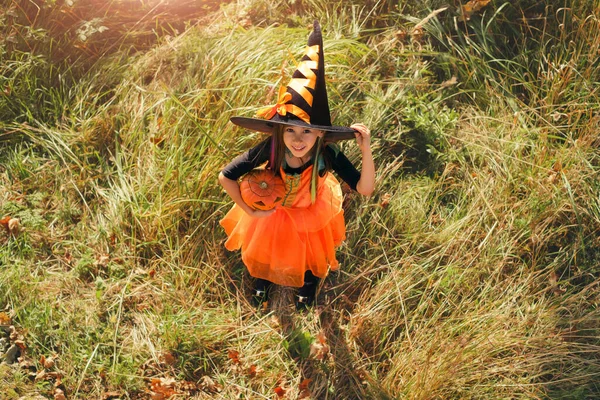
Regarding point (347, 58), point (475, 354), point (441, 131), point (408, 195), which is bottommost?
point (475, 354)

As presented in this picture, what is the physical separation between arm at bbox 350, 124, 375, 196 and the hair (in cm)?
18

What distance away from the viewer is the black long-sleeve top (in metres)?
2.82

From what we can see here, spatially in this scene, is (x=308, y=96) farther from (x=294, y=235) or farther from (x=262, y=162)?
(x=294, y=235)

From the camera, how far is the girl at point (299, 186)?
2498 mm

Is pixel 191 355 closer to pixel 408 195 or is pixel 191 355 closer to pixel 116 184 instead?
pixel 116 184

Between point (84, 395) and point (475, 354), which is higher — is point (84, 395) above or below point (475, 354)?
below

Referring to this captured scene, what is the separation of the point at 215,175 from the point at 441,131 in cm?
146

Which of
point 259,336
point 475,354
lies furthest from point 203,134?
point 475,354

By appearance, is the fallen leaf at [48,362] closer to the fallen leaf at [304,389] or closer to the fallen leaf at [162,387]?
the fallen leaf at [162,387]

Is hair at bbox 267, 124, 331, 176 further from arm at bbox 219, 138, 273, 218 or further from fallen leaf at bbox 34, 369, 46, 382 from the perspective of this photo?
fallen leaf at bbox 34, 369, 46, 382

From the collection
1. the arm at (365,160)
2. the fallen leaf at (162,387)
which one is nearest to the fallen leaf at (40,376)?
the fallen leaf at (162,387)

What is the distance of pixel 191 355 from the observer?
322cm

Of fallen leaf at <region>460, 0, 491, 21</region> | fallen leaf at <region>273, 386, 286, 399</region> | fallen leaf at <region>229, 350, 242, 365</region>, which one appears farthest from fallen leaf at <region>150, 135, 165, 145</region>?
fallen leaf at <region>460, 0, 491, 21</region>

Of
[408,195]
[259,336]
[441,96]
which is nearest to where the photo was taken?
[259,336]
